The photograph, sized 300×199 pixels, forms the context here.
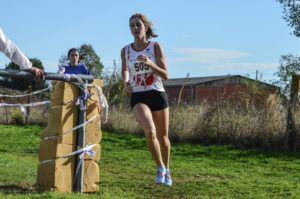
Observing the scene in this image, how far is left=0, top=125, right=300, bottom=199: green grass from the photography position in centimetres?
529

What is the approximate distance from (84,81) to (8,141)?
27.3 ft

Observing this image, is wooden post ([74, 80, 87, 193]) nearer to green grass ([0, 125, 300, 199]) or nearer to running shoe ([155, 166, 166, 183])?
green grass ([0, 125, 300, 199])

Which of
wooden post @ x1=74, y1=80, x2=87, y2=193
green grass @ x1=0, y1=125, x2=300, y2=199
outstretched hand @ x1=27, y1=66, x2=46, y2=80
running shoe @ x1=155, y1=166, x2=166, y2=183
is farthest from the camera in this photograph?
green grass @ x1=0, y1=125, x2=300, y2=199

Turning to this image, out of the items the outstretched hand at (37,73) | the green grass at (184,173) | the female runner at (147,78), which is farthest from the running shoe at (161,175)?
the outstretched hand at (37,73)

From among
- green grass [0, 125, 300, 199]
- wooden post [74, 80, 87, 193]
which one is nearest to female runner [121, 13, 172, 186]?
wooden post [74, 80, 87, 193]

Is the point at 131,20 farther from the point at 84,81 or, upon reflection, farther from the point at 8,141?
the point at 8,141

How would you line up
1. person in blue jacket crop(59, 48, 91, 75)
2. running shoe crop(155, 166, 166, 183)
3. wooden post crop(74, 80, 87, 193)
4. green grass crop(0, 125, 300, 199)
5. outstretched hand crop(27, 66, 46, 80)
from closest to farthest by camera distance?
outstretched hand crop(27, 66, 46, 80) < running shoe crop(155, 166, 166, 183) < wooden post crop(74, 80, 87, 193) < green grass crop(0, 125, 300, 199) < person in blue jacket crop(59, 48, 91, 75)

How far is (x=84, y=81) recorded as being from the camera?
500cm

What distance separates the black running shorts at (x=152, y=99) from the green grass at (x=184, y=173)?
1171mm

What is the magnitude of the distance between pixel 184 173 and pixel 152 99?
2633mm

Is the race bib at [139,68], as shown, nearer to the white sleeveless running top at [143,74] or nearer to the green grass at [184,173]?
the white sleeveless running top at [143,74]

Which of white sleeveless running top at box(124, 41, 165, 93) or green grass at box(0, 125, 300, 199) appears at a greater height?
white sleeveless running top at box(124, 41, 165, 93)

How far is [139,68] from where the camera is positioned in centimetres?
507

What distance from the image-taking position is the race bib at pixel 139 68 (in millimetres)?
5039
